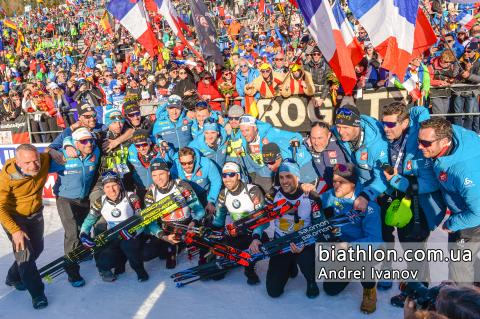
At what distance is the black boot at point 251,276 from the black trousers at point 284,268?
0.94 ft

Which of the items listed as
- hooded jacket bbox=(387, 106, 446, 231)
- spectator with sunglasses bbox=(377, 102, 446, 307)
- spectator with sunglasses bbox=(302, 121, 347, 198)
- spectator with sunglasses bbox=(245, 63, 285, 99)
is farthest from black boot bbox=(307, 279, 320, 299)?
spectator with sunglasses bbox=(245, 63, 285, 99)

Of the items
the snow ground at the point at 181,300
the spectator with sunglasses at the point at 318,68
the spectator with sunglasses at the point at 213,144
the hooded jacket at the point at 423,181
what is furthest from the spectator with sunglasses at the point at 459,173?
the spectator with sunglasses at the point at 318,68

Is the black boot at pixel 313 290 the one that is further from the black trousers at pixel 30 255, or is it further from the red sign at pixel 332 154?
the black trousers at pixel 30 255

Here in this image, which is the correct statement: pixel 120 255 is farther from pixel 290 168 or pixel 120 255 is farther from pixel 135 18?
pixel 135 18

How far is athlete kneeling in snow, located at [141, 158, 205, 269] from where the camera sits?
4.41 m

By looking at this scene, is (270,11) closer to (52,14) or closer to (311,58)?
(311,58)

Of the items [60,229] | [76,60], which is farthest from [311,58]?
[76,60]

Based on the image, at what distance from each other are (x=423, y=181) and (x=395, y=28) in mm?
2371

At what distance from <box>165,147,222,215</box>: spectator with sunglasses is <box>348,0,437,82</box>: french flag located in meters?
2.82

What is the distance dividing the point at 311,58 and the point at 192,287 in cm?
567

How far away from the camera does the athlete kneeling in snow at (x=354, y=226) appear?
3414 mm

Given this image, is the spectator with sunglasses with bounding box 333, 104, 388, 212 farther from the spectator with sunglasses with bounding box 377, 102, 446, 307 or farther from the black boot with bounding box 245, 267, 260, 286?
the black boot with bounding box 245, 267, 260, 286

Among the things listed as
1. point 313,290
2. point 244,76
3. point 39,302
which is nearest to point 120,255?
point 39,302

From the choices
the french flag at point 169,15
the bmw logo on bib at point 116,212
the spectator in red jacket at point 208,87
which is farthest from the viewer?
the spectator in red jacket at point 208,87
